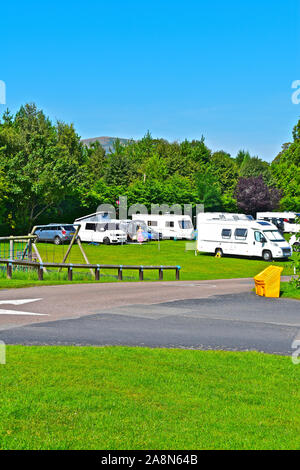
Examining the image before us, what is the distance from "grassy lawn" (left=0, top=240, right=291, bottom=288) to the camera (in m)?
25.2

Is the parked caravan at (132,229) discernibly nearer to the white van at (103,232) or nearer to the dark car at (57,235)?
the white van at (103,232)

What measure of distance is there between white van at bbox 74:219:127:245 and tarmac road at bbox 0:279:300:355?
940 inches

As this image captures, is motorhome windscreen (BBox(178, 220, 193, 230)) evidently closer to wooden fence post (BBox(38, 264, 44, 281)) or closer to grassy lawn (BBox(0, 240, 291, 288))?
grassy lawn (BBox(0, 240, 291, 288))

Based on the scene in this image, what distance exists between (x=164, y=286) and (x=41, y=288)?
4948 mm

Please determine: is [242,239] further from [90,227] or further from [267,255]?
[90,227]

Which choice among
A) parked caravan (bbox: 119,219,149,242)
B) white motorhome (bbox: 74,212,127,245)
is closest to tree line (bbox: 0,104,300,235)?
white motorhome (bbox: 74,212,127,245)

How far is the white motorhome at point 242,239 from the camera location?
35591 millimetres

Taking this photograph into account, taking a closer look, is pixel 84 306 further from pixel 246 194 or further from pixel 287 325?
pixel 246 194

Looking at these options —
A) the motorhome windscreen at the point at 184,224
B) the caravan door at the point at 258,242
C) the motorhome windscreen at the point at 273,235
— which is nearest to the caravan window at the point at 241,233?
the caravan door at the point at 258,242

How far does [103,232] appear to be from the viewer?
4425cm

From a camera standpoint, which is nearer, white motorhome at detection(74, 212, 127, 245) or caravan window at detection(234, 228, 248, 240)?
caravan window at detection(234, 228, 248, 240)

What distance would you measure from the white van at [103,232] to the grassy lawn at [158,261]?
110 centimetres

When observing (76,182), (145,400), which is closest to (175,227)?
(76,182)

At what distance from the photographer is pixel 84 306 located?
1495cm
